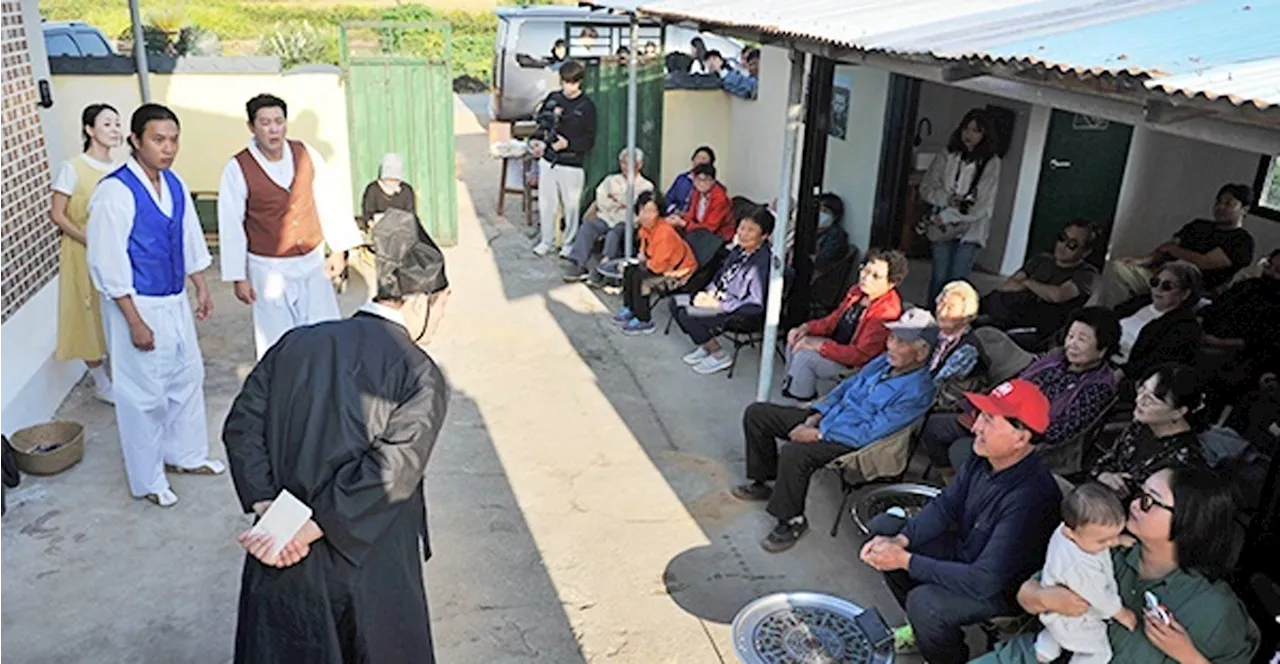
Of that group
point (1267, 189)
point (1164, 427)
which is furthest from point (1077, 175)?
point (1164, 427)

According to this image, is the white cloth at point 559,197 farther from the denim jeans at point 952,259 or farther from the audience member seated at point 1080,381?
the audience member seated at point 1080,381

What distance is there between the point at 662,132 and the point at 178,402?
5736mm

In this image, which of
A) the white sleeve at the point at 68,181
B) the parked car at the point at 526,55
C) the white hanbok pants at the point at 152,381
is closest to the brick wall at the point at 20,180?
the white sleeve at the point at 68,181

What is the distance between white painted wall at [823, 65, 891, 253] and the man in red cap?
438cm

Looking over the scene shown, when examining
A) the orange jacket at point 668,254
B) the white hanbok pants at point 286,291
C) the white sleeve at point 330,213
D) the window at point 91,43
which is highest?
the window at point 91,43

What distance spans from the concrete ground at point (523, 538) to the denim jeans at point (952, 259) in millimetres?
1793

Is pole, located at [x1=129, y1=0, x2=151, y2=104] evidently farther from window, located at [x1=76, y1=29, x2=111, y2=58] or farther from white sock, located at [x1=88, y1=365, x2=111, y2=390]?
window, located at [x1=76, y1=29, x2=111, y2=58]

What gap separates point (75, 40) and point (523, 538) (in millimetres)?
9318

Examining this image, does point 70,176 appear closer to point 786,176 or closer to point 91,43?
point 786,176

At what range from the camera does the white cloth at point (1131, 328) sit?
16.3 feet

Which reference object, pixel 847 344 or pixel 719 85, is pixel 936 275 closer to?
pixel 847 344

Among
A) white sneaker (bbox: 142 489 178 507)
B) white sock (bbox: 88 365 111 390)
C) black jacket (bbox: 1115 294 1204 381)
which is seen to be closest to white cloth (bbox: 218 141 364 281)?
white sneaker (bbox: 142 489 178 507)

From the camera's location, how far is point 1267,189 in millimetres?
6777

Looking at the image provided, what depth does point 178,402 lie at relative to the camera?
15.0 ft
